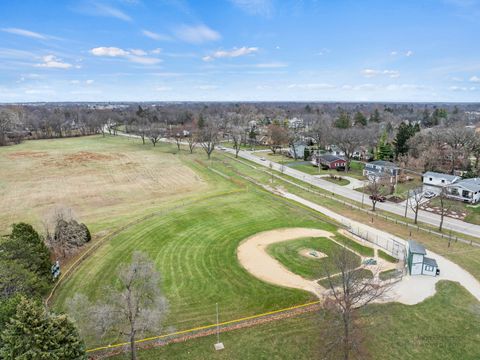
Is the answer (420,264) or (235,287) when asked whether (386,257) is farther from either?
(235,287)

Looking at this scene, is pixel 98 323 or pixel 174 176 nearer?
pixel 98 323

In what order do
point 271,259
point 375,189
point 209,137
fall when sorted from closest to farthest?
1. point 271,259
2. point 375,189
3. point 209,137

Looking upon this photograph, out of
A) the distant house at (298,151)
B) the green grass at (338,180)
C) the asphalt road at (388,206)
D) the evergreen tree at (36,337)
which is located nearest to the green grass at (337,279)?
the asphalt road at (388,206)

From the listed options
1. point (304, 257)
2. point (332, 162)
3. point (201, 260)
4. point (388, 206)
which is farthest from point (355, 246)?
point (332, 162)

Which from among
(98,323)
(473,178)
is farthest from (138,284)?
(473,178)

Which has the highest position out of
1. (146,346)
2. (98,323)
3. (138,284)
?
(138,284)

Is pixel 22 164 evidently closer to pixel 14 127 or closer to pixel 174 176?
pixel 174 176

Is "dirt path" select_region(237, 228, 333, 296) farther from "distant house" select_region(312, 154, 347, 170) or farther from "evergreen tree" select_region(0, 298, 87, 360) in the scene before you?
"distant house" select_region(312, 154, 347, 170)
